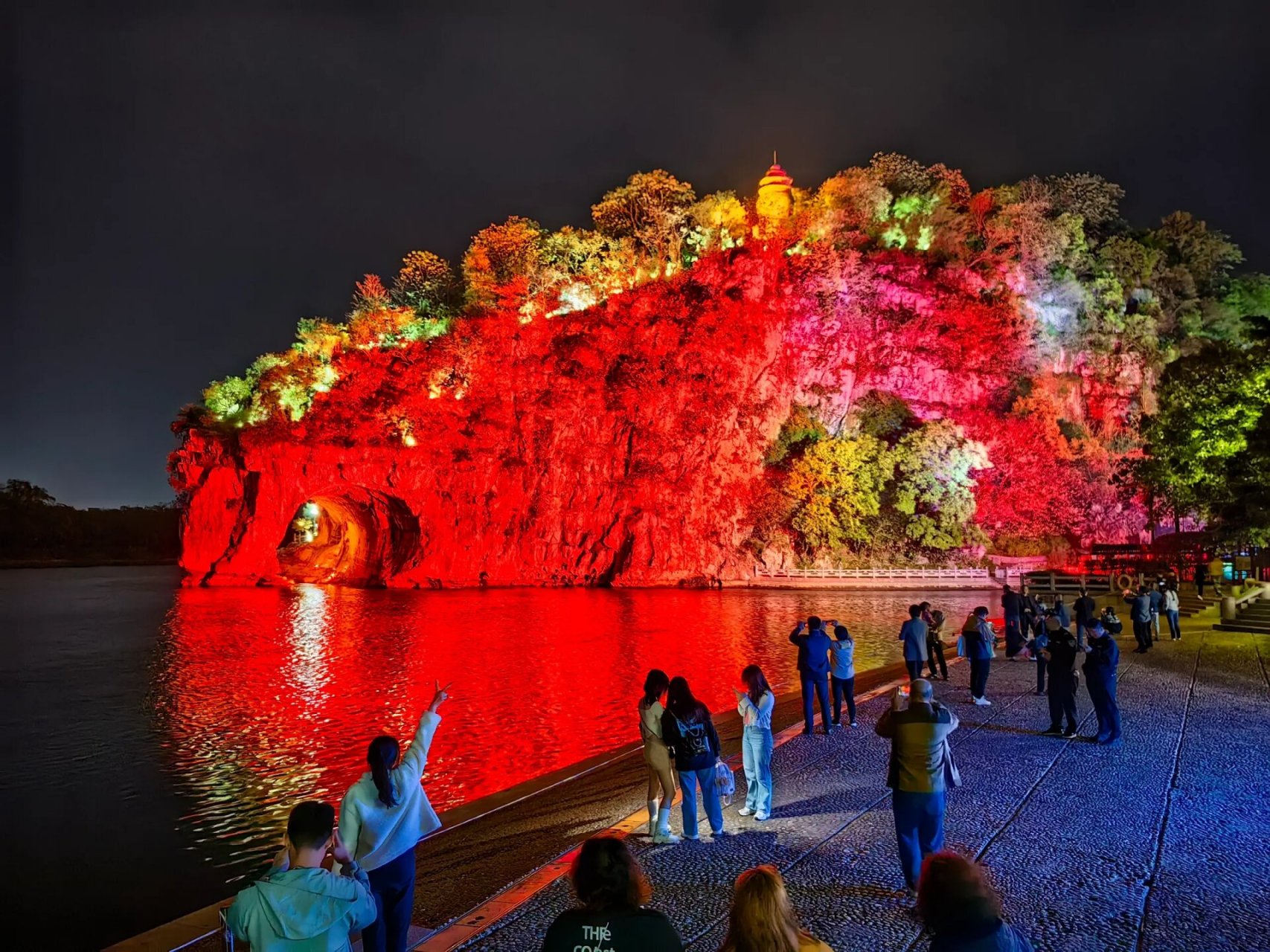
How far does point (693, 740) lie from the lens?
6.76 m

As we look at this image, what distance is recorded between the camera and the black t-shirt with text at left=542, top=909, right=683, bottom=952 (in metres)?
2.82

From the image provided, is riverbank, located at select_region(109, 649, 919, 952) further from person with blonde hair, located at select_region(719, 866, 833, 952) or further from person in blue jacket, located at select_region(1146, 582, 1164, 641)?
person in blue jacket, located at select_region(1146, 582, 1164, 641)

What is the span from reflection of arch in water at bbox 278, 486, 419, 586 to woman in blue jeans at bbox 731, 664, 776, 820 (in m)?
48.1

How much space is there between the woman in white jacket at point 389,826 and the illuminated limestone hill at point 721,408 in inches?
1737

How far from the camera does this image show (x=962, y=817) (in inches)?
300

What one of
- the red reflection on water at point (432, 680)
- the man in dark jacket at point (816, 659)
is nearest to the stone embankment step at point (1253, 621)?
the red reflection on water at point (432, 680)

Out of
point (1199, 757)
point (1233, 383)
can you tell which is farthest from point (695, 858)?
point (1233, 383)

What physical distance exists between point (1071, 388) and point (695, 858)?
52173mm

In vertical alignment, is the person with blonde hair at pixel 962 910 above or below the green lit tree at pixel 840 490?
below

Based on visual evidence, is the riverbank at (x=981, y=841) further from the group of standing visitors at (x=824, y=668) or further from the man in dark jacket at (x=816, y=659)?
the man in dark jacket at (x=816, y=659)

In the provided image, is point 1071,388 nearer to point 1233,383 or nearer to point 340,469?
point 1233,383

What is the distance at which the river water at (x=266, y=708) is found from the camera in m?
9.81

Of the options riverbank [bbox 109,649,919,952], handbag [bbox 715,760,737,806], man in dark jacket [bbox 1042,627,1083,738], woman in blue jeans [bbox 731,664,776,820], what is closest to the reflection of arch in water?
riverbank [bbox 109,649,919,952]

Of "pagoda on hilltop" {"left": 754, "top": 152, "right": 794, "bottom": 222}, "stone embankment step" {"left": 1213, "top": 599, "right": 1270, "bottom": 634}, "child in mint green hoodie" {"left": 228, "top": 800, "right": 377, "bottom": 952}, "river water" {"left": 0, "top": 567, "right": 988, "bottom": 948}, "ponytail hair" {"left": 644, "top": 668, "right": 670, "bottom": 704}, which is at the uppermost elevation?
"pagoda on hilltop" {"left": 754, "top": 152, "right": 794, "bottom": 222}
